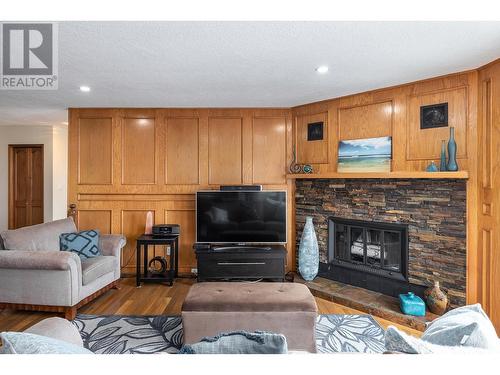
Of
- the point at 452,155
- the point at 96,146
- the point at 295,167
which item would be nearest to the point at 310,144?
the point at 295,167

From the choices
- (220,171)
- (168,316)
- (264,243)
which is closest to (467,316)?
(168,316)

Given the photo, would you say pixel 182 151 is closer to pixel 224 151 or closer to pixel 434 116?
pixel 224 151

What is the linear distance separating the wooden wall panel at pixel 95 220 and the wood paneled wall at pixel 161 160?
0.01 meters

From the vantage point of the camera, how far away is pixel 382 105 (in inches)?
123

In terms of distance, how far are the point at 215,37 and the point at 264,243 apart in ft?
8.35

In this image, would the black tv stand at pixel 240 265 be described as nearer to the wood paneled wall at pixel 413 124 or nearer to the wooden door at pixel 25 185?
the wood paneled wall at pixel 413 124

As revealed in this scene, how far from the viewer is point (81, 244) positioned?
3244mm

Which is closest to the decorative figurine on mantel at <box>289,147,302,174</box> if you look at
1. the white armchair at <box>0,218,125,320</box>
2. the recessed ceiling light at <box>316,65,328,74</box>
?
the recessed ceiling light at <box>316,65,328,74</box>

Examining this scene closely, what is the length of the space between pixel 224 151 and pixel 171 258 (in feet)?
5.18

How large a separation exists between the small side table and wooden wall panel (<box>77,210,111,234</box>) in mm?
729

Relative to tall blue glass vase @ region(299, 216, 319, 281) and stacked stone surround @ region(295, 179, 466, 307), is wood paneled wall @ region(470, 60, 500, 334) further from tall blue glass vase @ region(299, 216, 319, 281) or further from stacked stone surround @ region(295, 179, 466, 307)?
tall blue glass vase @ region(299, 216, 319, 281)

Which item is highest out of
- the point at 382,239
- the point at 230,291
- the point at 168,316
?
the point at 382,239

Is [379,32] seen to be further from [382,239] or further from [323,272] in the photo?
[323,272]

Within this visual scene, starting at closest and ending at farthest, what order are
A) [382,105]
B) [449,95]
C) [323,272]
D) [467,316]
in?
[467,316] < [449,95] < [382,105] < [323,272]
